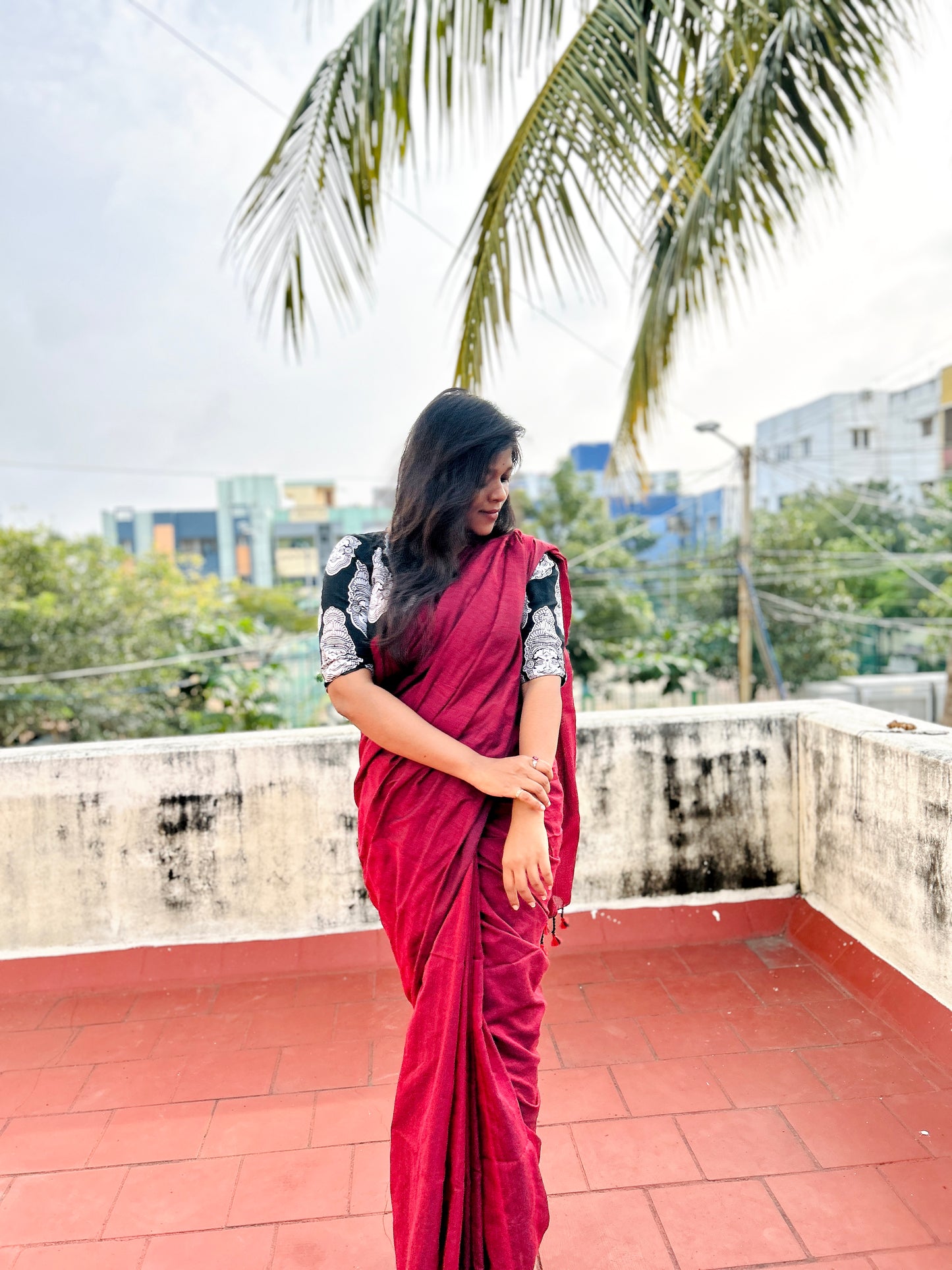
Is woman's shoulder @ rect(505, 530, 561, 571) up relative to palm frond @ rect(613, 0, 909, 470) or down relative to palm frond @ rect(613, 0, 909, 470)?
down

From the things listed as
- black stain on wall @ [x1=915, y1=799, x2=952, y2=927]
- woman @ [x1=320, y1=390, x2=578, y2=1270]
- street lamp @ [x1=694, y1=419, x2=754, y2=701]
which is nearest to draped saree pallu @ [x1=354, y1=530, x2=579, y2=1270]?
woman @ [x1=320, y1=390, x2=578, y2=1270]

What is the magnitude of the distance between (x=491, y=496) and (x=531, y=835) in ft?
1.96

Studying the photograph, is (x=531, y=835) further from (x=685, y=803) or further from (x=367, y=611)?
(x=685, y=803)

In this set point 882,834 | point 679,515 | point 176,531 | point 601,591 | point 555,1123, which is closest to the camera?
point 555,1123

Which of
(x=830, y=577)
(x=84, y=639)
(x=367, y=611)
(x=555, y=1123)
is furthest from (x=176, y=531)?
(x=367, y=611)

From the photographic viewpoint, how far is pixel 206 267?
16.1 m

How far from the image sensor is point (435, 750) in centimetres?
144

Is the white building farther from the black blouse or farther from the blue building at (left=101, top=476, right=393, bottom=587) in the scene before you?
the black blouse

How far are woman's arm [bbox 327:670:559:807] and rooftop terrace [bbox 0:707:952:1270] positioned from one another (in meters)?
0.92

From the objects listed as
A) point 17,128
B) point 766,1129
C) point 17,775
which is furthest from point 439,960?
point 17,128

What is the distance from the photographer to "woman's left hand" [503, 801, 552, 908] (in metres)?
1.44

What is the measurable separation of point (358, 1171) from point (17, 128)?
1439 centimetres

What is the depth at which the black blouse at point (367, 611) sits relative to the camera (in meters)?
1.53

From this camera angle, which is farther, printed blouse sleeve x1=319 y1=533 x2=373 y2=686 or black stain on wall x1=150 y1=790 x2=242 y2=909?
black stain on wall x1=150 y1=790 x2=242 y2=909
